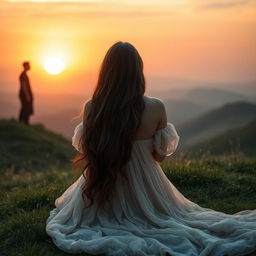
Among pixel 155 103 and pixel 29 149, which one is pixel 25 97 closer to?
pixel 29 149

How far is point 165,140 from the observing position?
5.65 meters

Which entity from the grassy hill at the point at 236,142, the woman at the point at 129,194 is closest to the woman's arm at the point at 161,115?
the woman at the point at 129,194

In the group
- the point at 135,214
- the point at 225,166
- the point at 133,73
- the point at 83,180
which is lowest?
the point at 225,166

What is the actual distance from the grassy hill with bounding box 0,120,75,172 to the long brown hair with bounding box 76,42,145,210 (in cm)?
1153

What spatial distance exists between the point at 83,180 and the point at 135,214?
0.73 m

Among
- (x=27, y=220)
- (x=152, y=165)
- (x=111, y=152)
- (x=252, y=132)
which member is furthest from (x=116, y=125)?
(x=252, y=132)

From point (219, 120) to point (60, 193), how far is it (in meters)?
54.7

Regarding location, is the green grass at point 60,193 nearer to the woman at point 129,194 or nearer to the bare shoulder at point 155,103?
the woman at point 129,194

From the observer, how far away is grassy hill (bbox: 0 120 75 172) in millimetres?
17484

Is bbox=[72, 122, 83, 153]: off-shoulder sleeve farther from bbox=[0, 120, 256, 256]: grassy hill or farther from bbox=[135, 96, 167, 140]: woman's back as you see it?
bbox=[0, 120, 256, 256]: grassy hill

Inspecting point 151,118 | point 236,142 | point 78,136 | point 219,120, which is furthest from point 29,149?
point 219,120

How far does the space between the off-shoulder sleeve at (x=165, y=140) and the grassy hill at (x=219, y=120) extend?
50.7 meters

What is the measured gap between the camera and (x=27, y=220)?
19.9 ft

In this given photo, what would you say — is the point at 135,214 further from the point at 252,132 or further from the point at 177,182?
the point at 252,132
